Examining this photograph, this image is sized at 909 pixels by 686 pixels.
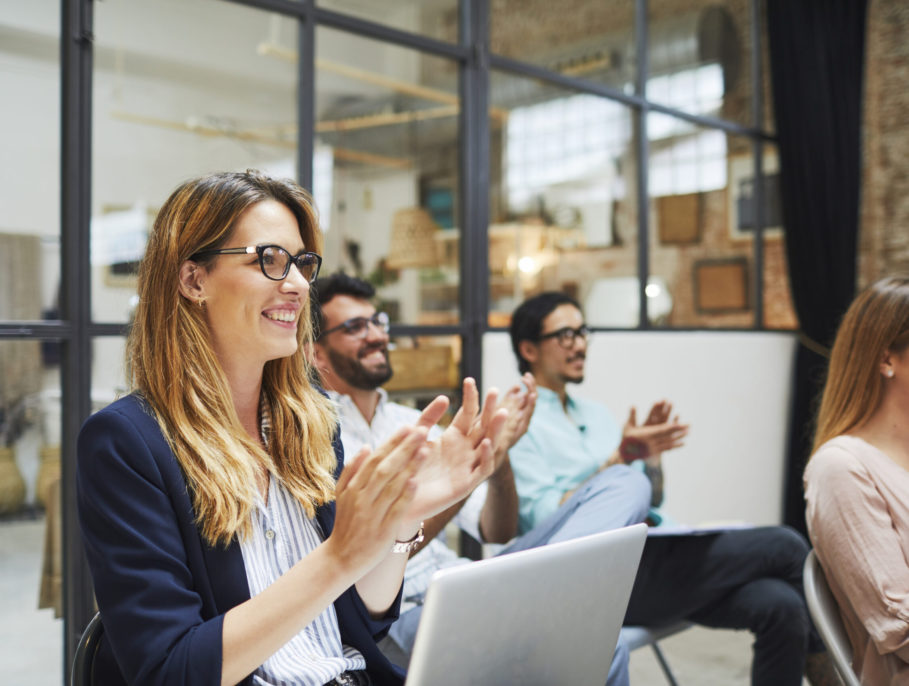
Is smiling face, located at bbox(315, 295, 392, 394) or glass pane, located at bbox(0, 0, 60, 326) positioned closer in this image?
glass pane, located at bbox(0, 0, 60, 326)

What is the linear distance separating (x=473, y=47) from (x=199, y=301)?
226 cm

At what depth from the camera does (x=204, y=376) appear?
1239 mm

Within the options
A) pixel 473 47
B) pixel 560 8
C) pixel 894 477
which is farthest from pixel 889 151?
pixel 894 477

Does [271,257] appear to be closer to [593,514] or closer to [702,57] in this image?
[593,514]

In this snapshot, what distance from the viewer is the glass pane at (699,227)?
13.2 feet

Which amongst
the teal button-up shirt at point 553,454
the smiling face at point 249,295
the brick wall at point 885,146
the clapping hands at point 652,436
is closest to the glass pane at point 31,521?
the smiling face at point 249,295

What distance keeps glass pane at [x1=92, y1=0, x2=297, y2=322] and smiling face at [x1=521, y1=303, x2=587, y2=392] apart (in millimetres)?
1023

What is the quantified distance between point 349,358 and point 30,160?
1072mm

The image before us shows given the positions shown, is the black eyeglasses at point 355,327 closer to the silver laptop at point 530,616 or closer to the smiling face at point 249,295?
the smiling face at point 249,295

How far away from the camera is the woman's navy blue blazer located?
101 cm

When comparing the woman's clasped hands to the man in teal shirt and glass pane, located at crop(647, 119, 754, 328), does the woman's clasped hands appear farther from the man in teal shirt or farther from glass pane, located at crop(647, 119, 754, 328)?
glass pane, located at crop(647, 119, 754, 328)

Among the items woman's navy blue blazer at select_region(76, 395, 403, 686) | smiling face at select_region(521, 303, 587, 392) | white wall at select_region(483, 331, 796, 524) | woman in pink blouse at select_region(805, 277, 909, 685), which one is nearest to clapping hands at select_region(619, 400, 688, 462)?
smiling face at select_region(521, 303, 587, 392)

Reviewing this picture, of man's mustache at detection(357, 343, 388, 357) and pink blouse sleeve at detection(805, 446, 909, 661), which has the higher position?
man's mustache at detection(357, 343, 388, 357)

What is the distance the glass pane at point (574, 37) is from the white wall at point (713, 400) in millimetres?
1268
